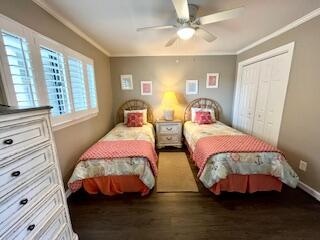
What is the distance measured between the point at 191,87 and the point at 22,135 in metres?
3.87

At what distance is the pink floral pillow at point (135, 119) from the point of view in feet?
12.7

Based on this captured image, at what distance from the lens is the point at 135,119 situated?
3.90 m

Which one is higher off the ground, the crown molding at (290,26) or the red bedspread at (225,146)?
the crown molding at (290,26)

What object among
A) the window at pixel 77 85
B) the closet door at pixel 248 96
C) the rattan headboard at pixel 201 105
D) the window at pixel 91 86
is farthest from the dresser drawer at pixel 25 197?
the closet door at pixel 248 96

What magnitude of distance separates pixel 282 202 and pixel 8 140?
9.43 ft

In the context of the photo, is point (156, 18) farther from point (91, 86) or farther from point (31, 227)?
point (31, 227)

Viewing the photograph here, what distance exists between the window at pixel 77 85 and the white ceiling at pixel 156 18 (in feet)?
1.82

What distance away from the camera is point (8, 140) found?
0.93 metres

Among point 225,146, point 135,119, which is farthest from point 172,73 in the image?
point 225,146

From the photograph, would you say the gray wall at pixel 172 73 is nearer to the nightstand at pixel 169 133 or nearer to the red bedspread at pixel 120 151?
the nightstand at pixel 169 133

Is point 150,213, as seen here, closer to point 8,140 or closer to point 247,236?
point 247,236

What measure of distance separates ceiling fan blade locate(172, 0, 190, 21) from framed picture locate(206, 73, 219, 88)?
8.76ft

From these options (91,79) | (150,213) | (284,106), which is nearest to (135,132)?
(91,79)

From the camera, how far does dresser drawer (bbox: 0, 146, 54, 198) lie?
90 cm
